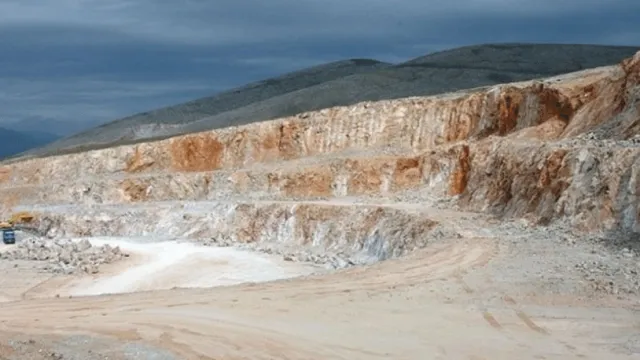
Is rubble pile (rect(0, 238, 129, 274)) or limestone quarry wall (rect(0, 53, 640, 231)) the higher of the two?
limestone quarry wall (rect(0, 53, 640, 231))

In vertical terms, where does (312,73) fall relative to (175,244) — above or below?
above

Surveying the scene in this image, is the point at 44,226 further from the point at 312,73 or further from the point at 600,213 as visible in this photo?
the point at 312,73

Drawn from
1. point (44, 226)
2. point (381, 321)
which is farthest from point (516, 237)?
point (44, 226)

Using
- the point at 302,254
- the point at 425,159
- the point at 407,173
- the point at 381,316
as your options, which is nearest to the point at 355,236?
the point at 302,254

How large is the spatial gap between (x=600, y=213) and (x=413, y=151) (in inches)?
919

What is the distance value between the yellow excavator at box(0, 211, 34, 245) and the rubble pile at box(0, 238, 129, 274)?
532 centimetres

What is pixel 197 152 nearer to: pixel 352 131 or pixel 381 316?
pixel 352 131

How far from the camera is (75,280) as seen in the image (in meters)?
30.8

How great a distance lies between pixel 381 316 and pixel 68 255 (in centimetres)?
2270

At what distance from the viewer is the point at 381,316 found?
51.1ft

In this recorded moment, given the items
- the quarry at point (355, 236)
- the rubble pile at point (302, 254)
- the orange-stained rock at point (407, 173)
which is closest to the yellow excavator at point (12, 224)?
the quarry at point (355, 236)

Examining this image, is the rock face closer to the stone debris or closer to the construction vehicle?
the stone debris

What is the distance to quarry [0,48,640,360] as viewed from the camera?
14211mm

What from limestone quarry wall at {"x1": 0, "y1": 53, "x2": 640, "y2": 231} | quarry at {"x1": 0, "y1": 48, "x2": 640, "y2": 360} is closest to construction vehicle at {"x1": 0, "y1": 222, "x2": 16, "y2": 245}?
quarry at {"x1": 0, "y1": 48, "x2": 640, "y2": 360}
